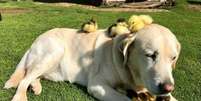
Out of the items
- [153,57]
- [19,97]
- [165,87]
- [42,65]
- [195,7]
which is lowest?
[195,7]

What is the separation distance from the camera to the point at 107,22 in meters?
12.2

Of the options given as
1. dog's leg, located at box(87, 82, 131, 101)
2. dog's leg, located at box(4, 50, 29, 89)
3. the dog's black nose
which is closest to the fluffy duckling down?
dog's leg, located at box(87, 82, 131, 101)

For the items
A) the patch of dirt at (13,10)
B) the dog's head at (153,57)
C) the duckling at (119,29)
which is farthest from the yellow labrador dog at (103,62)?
the patch of dirt at (13,10)

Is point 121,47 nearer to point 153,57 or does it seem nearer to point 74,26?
point 153,57

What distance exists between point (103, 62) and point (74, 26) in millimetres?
5565

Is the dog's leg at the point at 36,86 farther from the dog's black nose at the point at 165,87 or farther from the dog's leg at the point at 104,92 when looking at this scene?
the dog's black nose at the point at 165,87

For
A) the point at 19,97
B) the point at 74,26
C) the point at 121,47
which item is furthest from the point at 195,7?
the point at 19,97

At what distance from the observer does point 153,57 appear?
16.5 ft

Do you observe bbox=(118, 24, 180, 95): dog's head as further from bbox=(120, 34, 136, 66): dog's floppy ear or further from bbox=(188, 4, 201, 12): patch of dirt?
bbox=(188, 4, 201, 12): patch of dirt

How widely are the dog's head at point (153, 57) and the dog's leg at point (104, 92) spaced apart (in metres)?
0.29

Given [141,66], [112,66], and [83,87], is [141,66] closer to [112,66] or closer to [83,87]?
[112,66]

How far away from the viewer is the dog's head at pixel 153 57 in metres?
4.86

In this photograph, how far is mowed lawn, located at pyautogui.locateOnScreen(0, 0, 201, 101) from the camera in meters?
6.00

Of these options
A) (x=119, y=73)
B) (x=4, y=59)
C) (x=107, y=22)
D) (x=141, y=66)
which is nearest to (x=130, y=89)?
(x=119, y=73)
